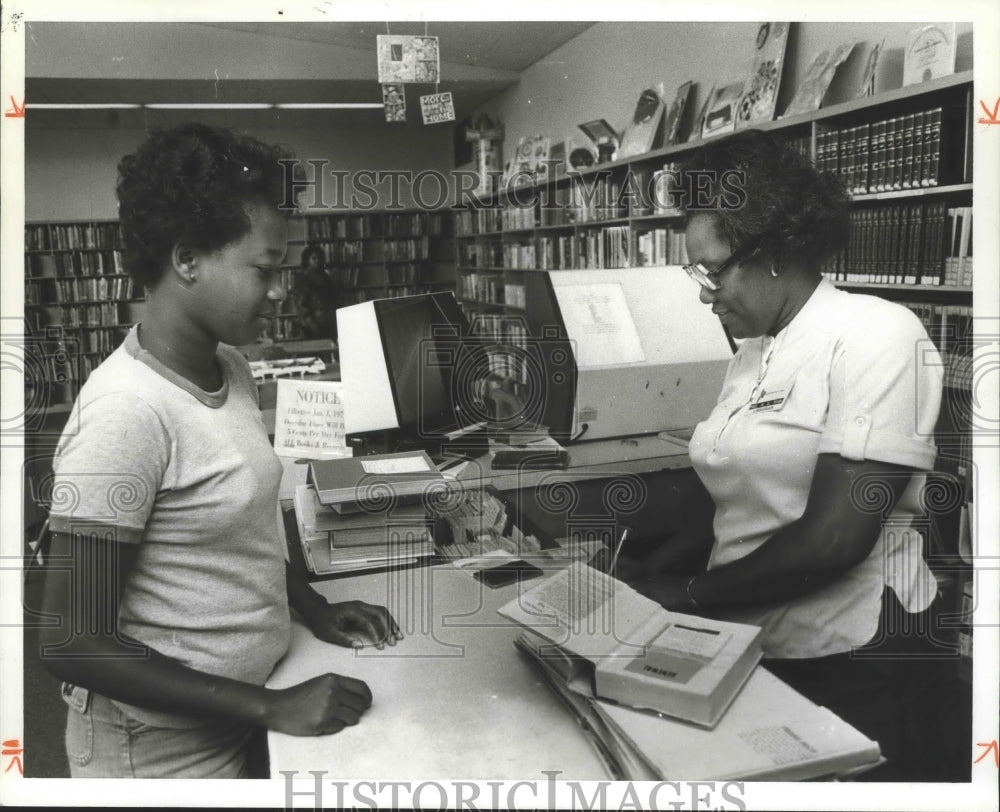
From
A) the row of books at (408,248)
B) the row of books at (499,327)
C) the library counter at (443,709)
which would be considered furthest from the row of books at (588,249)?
the library counter at (443,709)

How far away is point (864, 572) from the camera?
1379 millimetres

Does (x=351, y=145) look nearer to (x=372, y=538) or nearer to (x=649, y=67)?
(x=649, y=67)

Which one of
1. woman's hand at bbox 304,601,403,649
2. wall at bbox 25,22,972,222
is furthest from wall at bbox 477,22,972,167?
woman's hand at bbox 304,601,403,649

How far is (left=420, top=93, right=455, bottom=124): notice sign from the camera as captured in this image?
1.74 m

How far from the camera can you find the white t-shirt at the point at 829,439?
128 centimetres

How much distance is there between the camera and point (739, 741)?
3.03ft

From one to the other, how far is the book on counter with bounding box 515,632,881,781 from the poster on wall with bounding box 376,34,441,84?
3.85 ft

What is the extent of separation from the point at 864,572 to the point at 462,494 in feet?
2.88

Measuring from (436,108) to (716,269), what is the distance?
754 mm

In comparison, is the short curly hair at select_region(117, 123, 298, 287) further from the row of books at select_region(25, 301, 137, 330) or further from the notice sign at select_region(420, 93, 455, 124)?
the row of books at select_region(25, 301, 137, 330)

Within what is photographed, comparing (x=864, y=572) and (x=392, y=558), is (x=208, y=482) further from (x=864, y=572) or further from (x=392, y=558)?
(x=864, y=572)

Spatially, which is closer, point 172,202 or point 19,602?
point 172,202

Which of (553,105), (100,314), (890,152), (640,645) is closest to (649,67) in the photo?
(553,105)

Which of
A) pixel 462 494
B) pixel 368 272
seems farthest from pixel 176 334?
pixel 368 272
